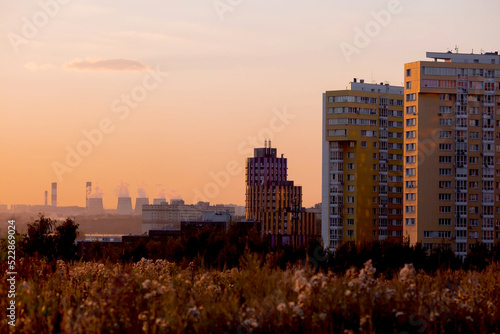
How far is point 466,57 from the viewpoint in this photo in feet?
374

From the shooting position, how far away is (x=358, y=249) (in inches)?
1344

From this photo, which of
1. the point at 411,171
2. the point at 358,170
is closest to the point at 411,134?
the point at 411,171

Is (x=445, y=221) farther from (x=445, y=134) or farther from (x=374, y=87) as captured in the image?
(x=374, y=87)

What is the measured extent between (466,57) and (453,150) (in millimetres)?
13477

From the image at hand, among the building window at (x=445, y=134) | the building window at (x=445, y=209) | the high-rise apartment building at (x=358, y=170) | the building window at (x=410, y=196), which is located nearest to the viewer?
the building window at (x=445, y=209)

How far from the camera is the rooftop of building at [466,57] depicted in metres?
112

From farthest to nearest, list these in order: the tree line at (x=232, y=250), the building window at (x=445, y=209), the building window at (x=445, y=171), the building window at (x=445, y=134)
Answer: the building window at (x=445, y=134)
the building window at (x=445, y=171)
the building window at (x=445, y=209)
the tree line at (x=232, y=250)

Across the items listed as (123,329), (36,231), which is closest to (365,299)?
(123,329)

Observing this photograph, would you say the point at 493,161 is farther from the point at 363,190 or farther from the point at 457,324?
the point at 457,324

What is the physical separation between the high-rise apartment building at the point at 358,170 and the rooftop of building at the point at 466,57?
2200cm

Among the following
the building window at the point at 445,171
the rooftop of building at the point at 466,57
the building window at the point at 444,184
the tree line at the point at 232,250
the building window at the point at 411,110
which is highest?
the rooftop of building at the point at 466,57

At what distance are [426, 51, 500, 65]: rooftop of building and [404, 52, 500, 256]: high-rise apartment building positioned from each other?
0.46 feet

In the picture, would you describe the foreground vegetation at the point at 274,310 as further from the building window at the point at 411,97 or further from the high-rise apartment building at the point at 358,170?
the high-rise apartment building at the point at 358,170

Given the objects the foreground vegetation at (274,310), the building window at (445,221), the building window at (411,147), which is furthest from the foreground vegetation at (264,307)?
the building window at (411,147)
